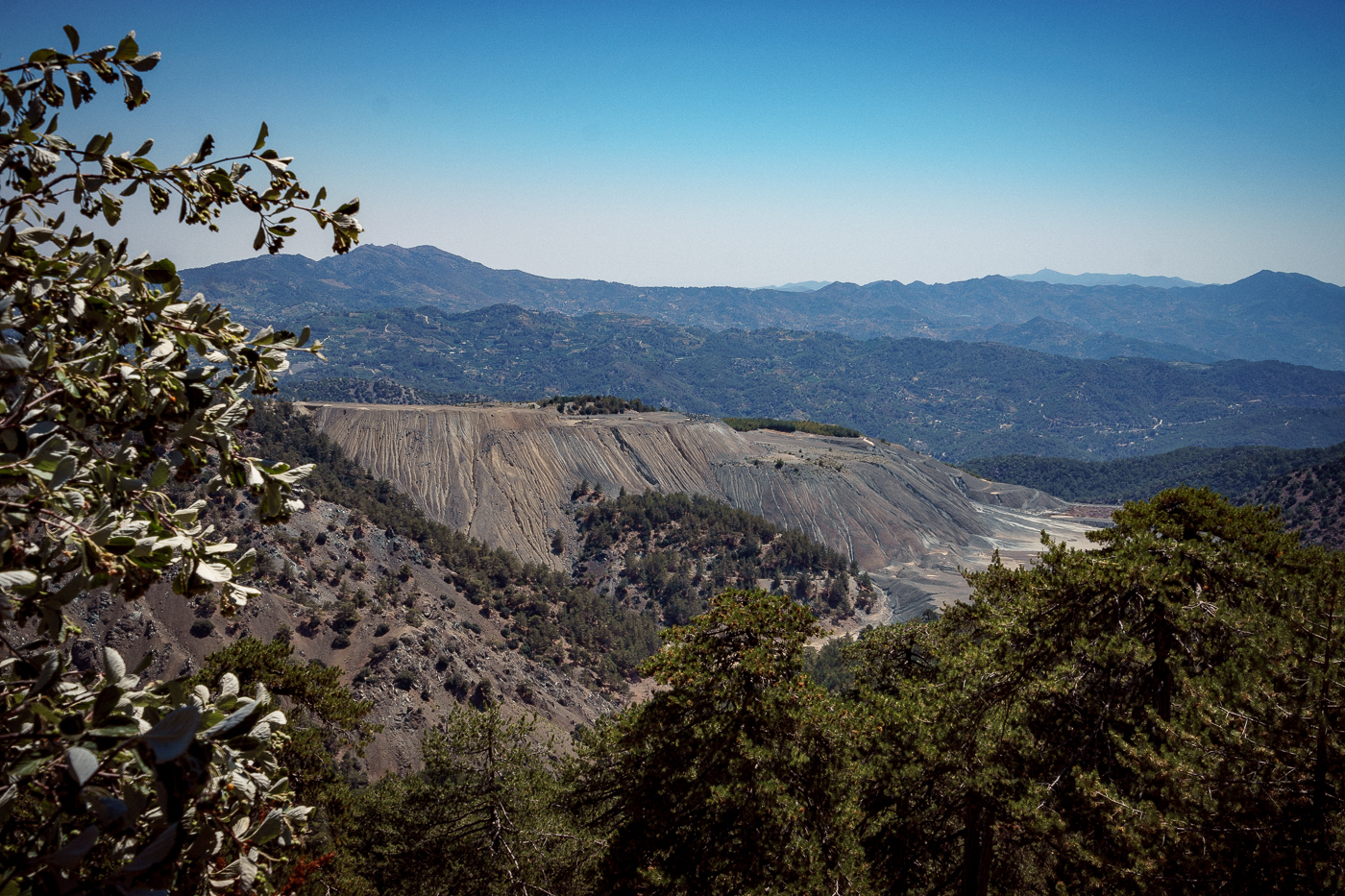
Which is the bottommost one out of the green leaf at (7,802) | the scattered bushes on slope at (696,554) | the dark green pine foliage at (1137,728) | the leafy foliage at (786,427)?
the scattered bushes on slope at (696,554)

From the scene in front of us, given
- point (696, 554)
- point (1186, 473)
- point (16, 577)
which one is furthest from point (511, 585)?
point (1186, 473)

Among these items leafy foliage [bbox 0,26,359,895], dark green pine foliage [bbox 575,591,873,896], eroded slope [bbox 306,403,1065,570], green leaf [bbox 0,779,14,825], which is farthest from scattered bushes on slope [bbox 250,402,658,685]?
green leaf [bbox 0,779,14,825]

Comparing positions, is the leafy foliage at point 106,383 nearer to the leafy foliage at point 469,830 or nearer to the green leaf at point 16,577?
the green leaf at point 16,577

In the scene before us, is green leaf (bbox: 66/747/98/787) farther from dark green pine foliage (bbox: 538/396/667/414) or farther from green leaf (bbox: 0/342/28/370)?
dark green pine foliage (bbox: 538/396/667/414)

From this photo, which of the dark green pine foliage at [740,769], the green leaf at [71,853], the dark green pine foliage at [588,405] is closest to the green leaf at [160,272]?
the green leaf at [71,853]

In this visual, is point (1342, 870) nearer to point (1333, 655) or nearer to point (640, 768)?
point (1333, 655)

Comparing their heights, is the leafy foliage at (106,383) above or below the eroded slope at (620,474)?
above

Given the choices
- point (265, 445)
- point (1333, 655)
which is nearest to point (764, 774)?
point (1333, 655)
